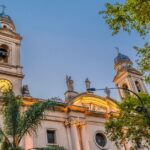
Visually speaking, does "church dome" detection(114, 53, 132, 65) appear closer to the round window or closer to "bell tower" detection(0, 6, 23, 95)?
the round window

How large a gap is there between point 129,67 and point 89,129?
44.1 feet

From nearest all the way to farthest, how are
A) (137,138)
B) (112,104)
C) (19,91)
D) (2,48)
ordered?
(137,138) < (19,91) < (2,48) < (112,104)

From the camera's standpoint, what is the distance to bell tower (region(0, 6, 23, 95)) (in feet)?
79.1

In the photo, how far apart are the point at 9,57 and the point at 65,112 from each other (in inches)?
320

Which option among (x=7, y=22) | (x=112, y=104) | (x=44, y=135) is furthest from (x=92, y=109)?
(x=7, y=22)

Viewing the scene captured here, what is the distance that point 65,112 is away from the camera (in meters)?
24.9

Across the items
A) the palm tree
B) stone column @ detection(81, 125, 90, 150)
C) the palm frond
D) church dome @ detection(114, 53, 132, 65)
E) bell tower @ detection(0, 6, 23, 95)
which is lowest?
the palm frond

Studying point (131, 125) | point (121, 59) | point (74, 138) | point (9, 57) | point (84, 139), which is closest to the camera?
point (131, 125)

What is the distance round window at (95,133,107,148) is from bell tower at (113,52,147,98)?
8775 mm

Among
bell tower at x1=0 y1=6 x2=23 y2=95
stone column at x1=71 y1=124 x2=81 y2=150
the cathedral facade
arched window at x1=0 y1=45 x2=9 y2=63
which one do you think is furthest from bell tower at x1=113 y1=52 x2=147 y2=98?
arched window at x1=0 y1=45 x2=9 y2=63

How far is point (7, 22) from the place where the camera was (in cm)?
2988

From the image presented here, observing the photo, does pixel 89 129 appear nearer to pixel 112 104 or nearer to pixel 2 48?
pixel 112 104

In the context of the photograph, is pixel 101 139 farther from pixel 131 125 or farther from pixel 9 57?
pixel 9 57

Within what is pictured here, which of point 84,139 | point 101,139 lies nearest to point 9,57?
point 84,139
